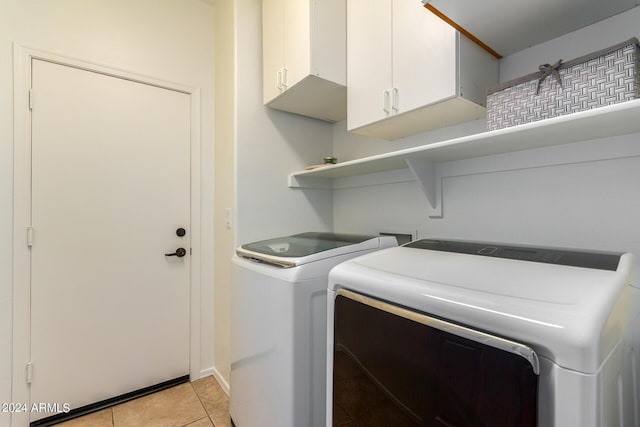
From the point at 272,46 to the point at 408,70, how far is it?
3.19ft

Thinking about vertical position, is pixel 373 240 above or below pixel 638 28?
below

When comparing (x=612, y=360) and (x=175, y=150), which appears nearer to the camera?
(x=612, y=360)

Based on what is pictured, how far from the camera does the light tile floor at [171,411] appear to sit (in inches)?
67.6

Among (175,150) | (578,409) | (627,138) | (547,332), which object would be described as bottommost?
(578,409)

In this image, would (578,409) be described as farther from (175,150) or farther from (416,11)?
(175,150)

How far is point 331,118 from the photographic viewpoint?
2191mm

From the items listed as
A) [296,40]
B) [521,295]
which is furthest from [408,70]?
[521,295]

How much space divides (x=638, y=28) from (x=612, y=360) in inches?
45.1

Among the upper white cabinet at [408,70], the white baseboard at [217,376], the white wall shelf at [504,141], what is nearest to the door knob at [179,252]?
the white baseboard at [217,376]

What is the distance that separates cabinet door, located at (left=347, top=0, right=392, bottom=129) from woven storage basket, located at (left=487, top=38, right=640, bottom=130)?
1.65 ft

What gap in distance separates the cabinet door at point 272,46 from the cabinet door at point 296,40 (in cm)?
5

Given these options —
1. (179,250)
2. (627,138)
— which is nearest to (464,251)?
(627,138)

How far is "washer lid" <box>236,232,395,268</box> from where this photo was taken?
1188 mm

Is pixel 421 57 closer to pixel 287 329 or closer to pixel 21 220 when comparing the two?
pixel 287 329
